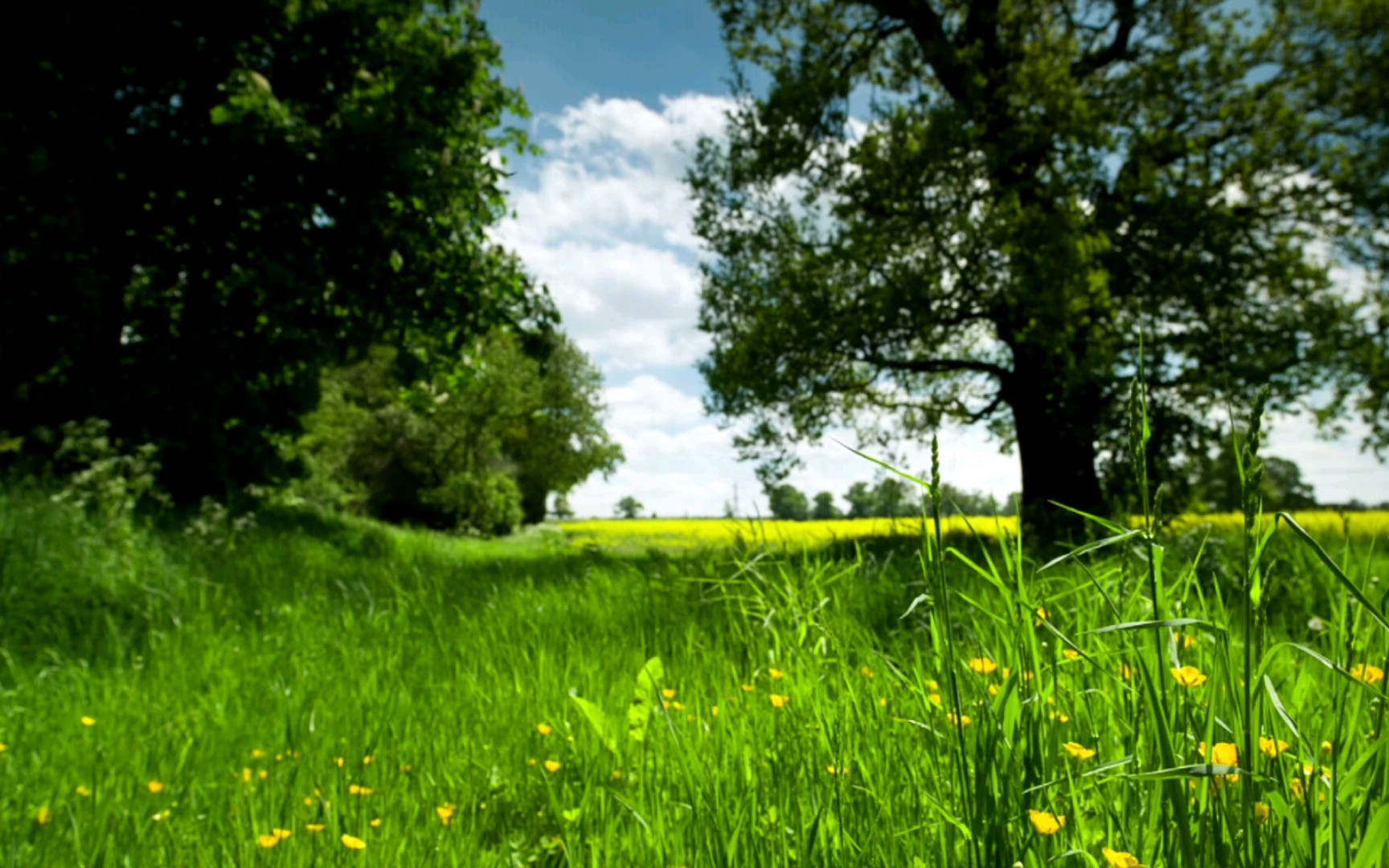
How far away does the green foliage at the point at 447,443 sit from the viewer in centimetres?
3045

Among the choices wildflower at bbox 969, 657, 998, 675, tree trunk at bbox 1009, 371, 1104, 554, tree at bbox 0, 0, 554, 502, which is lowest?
wildflower at bbox 969, 657, 998, 675

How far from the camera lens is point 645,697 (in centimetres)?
226

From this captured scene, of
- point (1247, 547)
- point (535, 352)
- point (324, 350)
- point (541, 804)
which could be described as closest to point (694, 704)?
point (541, 804)

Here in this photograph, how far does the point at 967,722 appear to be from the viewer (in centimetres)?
151

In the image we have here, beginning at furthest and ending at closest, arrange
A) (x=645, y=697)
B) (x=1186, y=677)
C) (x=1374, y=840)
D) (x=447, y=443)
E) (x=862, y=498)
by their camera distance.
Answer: (x=447, y=443)
(x=862, y=498)
(x=645, y=697)
(x=1186, y=677)
(x=1374, y=840)

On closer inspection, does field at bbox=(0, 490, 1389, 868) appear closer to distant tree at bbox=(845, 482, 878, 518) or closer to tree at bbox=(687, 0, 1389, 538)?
distant tree at bbox=(845, 482, 878, 518)

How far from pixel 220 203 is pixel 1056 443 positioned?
43.8 ft

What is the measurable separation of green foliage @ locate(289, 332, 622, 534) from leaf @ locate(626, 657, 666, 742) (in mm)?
26073

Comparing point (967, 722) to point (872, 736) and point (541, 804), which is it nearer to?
point (872, 736)

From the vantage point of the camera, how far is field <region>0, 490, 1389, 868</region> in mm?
1183

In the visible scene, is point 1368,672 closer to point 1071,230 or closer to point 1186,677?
point 1186,677

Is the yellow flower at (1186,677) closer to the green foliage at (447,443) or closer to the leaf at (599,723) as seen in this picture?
the leaf at (599,723)

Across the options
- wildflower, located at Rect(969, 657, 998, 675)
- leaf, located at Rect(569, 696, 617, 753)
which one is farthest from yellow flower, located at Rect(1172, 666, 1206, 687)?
leaf, located at Rect(569, 696, 617, 753)

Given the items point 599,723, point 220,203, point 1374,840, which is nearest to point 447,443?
point 220,203
